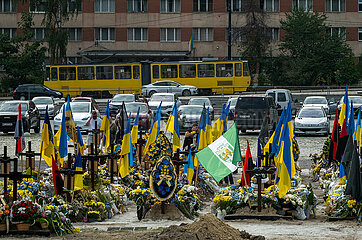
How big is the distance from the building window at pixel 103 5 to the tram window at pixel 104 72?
628 inches

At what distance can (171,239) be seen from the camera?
10.4 meters

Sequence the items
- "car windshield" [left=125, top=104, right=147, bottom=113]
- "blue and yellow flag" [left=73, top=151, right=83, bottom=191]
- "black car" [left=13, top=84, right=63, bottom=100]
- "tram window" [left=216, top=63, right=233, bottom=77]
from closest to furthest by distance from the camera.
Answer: "blue and yellow flag" [left=73, top=151, right=83, bottom=191] < "car windshield" [left=125, top=104, right=147, bottom=113] < "black car" [left=13, top=84, right=63, bottom=100] < "tram window" [left=216, top=63, right=233, bottom=77]

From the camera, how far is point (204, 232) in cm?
1087

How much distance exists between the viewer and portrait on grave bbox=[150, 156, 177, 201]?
1402 cm

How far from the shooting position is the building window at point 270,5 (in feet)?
238

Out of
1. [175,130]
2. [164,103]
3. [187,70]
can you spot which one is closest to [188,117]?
[164,103]

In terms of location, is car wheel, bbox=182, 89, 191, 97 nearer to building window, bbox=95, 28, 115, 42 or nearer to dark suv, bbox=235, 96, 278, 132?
dark suv, bbox=235, 96, 278, 132

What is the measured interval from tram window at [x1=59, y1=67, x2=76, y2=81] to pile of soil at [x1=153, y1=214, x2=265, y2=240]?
46.3 meters

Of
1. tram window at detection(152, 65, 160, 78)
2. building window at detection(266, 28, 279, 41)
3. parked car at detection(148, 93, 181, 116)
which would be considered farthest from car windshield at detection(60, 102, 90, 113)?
building window at detection(266, 28, 279, 41)

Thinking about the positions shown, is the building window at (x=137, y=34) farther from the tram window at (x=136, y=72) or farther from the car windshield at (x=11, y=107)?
the car windshield at (x=11, y=107)

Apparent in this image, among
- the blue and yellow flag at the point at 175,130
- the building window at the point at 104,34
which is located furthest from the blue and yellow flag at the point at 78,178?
the building window at the point at 104,34

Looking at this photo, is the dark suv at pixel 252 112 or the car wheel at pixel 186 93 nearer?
the dark suv at pixel 252 112

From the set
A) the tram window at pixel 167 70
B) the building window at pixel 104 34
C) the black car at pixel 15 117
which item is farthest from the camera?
the building window at pixel 104 34

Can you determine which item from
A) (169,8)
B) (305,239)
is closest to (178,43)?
(169,8)
